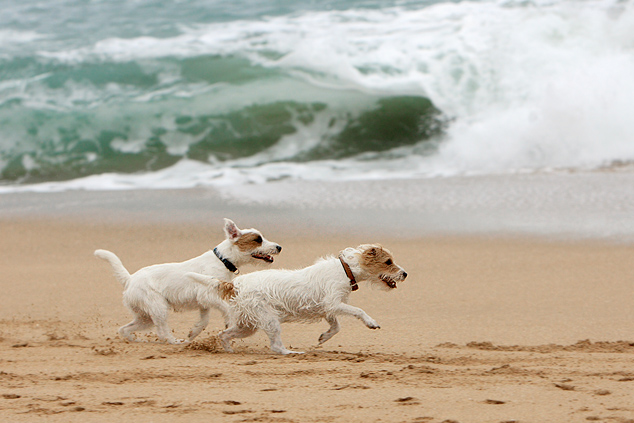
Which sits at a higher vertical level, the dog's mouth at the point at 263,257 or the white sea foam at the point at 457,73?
the white sea foam at the point at 457,73

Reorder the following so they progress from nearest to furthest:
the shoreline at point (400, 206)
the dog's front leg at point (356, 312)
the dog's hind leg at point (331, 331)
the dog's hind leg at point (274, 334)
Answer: the dog's front leg at point (356, 312) → the dog's hind leg at point (274, 334) → the dog's hind leg at point (331, 331) → the shoreline at point (400, 206)

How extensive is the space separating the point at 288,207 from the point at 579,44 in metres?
7.96

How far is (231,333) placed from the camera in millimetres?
5301

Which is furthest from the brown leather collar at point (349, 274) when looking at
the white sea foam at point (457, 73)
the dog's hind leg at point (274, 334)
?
the white sea foam at point (457, 73)

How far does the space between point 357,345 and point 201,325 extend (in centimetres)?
120

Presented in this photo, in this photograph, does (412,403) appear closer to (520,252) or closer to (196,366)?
(196,366)

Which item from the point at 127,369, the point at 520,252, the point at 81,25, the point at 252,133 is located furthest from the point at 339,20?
the point at 127,369

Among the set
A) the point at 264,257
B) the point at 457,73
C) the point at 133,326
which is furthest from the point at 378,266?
the point at 457,73

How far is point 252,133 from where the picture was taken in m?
13.8

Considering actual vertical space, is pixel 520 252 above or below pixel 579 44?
below

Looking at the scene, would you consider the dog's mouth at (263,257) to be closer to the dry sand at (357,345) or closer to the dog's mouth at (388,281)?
the dry sand at (357,345)

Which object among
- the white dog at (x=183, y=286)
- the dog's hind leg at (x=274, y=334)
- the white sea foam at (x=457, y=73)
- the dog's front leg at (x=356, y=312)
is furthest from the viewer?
the white sea foam at (x=457, y=73)

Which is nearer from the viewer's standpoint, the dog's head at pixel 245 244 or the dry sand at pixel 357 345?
the dry sand at pixel 357 345

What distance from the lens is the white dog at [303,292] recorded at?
206 inches
